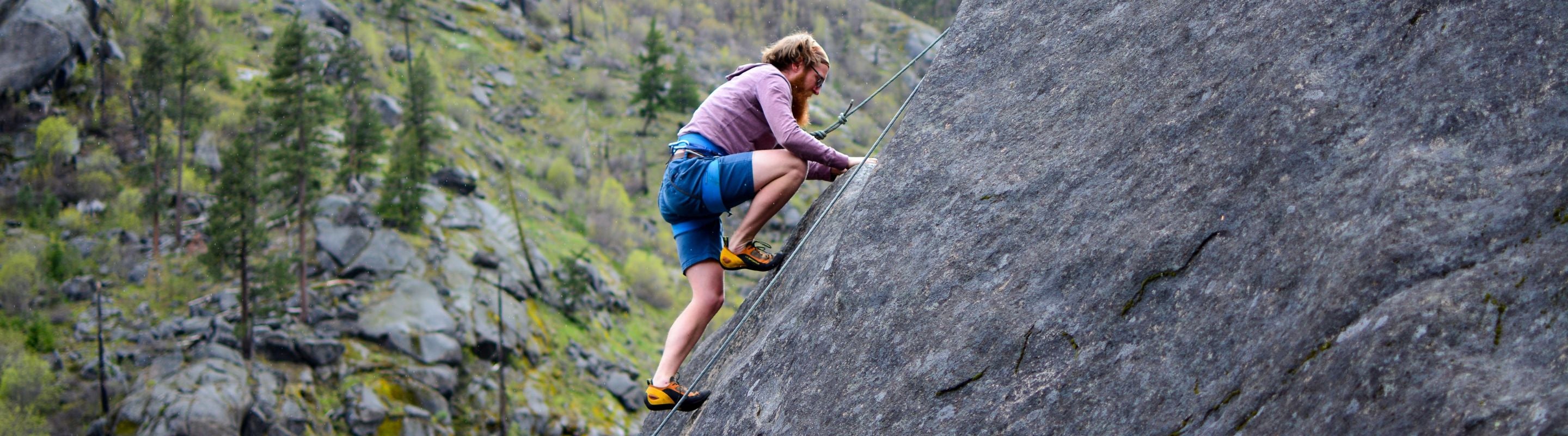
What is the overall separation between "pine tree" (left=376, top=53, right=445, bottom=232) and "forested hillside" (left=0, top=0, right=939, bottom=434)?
0.35 ft

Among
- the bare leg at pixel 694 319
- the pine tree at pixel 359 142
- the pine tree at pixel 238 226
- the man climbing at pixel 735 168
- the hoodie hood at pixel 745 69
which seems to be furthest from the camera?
the pine tree at pixel 359 142

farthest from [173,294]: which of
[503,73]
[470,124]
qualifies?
[503,73]

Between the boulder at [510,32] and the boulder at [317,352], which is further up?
the boulder at [317,352]

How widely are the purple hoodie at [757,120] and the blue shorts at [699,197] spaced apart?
6.1 inches

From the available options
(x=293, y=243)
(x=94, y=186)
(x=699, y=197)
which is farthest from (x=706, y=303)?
(x=94, y=186)

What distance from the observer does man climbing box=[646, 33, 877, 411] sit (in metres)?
4.66

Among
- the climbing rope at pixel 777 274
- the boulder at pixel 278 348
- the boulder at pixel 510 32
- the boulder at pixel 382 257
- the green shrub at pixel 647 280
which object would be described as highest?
the climbing rope at pixel 777 274

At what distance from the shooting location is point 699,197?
15.6 feet

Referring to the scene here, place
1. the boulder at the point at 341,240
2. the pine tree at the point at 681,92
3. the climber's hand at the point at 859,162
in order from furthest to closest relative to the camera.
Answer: the pine tree at the point at 681,92 → the boulder at the point at 341,240 → the climber's hand at the point at 859,162

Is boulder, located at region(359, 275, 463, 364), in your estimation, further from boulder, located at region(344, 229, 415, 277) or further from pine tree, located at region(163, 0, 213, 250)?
pine tree, located at region(163, 0, 213, 250)

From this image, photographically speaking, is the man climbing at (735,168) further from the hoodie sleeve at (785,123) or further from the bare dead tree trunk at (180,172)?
the bare dead tree trunk at (180,172)

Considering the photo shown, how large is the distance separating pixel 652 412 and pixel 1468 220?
14.8 feet

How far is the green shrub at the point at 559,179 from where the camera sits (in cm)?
4488

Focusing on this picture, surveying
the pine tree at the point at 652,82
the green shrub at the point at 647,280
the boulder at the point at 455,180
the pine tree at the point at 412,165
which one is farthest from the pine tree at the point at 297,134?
the pine tree at the point at 652,82
